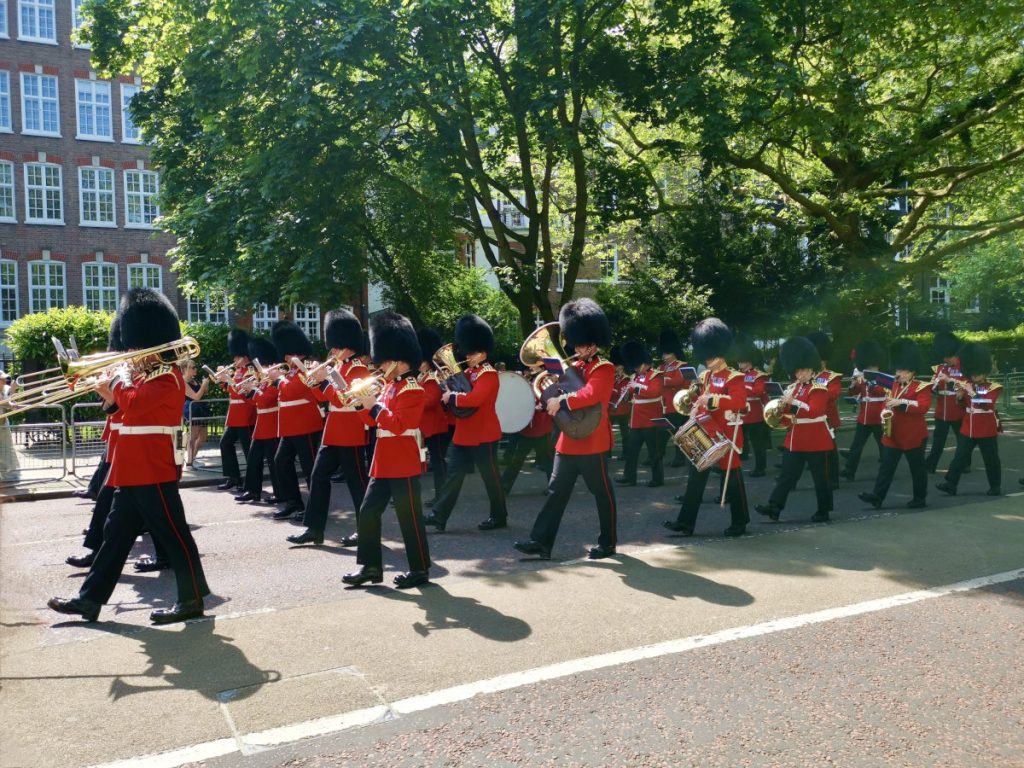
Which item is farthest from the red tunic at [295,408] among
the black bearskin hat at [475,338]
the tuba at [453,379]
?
the black bearskin hat at [475,338]

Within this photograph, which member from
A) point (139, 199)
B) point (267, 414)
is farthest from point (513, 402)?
point (139, 199)

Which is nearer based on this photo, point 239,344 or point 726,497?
point 726,497

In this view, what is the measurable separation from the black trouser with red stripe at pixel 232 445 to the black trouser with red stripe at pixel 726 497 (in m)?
5.52

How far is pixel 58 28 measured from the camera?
30.5 m

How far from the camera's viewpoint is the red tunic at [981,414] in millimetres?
10578

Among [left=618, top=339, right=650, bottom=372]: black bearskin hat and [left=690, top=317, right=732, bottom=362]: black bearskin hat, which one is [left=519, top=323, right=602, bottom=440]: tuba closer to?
[left=690, top=317, right=732, bottom=362]: black bearskin hat

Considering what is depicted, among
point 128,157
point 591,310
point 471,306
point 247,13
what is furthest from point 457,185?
point 128,157

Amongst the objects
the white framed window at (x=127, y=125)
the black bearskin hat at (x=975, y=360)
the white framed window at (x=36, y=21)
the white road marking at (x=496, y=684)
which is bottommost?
the white road marking at (x=496, y=684)

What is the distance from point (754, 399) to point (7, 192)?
2731cm

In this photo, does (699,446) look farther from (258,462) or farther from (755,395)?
(258,462)

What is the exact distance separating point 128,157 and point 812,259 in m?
23.9

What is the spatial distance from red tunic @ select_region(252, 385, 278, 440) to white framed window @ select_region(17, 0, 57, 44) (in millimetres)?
26431

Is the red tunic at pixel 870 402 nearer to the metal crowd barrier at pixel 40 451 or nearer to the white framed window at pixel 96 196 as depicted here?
the metal crowd barrier at pixel 40 451

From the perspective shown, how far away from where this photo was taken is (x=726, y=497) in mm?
8156
